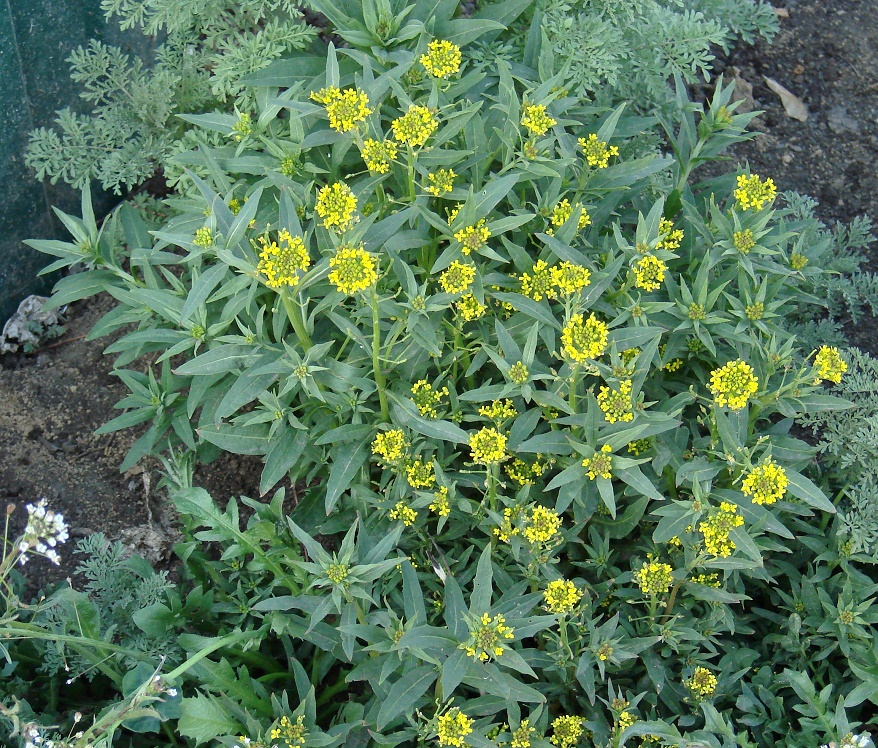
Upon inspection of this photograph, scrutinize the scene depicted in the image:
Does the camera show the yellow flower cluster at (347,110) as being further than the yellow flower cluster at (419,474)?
No

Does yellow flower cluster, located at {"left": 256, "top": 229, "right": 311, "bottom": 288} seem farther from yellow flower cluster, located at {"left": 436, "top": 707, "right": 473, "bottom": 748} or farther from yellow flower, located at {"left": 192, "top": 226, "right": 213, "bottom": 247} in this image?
yellow flower cluster, located at {"left": 436, "top": 707, "right": 473, "bottom": 748}

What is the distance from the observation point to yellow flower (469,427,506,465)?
9.01ft

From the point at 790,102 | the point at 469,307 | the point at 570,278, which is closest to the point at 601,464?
the point at 570,278

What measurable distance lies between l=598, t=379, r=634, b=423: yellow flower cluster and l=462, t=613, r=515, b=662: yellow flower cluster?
2.38ft

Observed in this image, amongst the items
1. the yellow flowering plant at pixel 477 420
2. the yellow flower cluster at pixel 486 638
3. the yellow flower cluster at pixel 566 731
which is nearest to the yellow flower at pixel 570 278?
the yellow flowering plant at pixel 477 420

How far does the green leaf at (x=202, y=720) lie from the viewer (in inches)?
103

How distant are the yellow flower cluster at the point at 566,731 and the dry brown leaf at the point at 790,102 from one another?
12.2 ft

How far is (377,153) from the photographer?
289 centimetres

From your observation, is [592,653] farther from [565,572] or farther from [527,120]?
[527,120]

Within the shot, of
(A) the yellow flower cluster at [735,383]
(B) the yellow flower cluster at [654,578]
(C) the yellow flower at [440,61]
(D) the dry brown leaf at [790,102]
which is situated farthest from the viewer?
(D) the dry brown leaf at [790,102]

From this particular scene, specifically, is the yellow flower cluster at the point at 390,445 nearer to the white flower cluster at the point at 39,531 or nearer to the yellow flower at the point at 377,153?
the yellow flower at the point at 377,153

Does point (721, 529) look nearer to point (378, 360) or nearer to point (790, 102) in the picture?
point (378, 360)

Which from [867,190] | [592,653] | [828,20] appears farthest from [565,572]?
[828,20]

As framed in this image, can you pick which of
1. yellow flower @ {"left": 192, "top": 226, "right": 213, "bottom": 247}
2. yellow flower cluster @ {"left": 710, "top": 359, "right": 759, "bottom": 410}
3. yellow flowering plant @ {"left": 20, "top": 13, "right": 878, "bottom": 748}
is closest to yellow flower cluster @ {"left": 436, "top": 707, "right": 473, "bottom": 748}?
yellow flowering plant @ {"left": 20, "top": 13, "right": 878, "bottom": 748}
